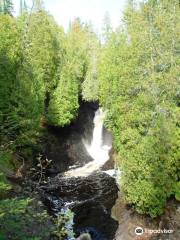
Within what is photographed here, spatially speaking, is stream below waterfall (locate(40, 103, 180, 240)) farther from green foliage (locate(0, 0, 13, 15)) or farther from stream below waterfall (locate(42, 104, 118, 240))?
green foliage (locate(0, 0, 13, 15))

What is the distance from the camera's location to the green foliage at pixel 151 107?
23.5m

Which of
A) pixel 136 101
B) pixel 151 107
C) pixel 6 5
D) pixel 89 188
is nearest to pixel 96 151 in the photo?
pixel 89 188

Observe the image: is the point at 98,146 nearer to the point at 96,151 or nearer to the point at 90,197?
the point at 96,151

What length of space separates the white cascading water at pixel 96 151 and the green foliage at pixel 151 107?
8.91m

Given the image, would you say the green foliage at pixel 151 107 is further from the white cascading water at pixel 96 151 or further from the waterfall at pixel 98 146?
the waterfall at pixel 98 146

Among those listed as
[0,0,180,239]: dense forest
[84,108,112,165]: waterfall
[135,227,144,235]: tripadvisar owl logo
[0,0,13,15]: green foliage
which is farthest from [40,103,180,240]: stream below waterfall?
[0,0,13,15]: green foliage

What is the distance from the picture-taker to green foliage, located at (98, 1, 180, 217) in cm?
2345

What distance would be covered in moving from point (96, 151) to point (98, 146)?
1709 mm

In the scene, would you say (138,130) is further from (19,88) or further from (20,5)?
(20,5)

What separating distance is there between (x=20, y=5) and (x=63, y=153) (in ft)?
112

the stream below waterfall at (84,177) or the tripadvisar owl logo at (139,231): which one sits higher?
the stream below waterfall at (84,177)

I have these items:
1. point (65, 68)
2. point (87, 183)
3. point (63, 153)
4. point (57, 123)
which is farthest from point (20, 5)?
point (87, 183)

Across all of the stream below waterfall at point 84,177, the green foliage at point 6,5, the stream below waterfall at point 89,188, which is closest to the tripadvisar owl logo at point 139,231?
the stream below waterfall at point 89,188

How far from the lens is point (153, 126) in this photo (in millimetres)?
24422
